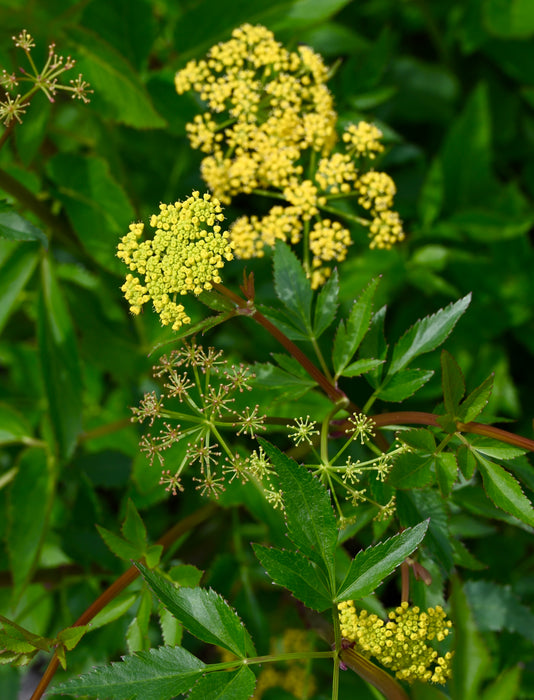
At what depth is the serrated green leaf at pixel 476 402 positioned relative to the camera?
1.11 meters

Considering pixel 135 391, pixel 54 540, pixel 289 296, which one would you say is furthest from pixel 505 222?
pixel 54 540

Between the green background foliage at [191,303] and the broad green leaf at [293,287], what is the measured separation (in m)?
0.05

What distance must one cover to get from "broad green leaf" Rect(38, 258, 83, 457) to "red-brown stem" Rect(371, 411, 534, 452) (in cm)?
116

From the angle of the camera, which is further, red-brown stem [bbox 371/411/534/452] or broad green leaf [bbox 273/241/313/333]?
broad green leaf [bbox 273/241/313/333]

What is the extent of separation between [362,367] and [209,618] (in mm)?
569

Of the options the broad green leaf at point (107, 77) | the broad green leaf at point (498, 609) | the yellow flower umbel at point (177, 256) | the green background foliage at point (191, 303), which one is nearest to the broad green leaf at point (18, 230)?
the green background foliage at point (191, 303)

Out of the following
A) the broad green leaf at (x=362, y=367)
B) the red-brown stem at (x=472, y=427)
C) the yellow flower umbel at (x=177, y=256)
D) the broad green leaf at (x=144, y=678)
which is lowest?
the broad green leaf at (x=144, y=678)

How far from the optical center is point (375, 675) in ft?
3.57

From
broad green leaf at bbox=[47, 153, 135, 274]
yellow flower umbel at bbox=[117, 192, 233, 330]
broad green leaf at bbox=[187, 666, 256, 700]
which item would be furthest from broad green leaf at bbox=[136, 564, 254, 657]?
broad green leaf at bbox=[47, 153, 135, 274]

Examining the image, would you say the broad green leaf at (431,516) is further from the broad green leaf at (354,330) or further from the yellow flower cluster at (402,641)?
the broad green leaf at (354,330)

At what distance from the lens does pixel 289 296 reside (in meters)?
1.39

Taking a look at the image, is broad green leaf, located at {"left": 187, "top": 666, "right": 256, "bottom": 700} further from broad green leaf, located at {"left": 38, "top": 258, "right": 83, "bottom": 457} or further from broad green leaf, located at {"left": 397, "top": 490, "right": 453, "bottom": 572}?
broad green leaf, located at {"left": 38, "top": 258, "right": 83, "bottom": 457}

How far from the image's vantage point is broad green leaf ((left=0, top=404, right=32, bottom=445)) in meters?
2.26

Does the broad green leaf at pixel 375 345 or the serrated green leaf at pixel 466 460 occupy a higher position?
the broad green leaf at pixel 375 345
